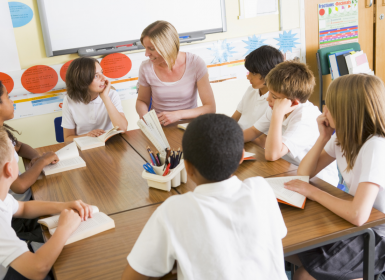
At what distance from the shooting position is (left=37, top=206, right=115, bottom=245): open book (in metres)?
1.07

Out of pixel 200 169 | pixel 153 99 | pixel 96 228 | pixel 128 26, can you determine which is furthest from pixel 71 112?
pixel 200 169

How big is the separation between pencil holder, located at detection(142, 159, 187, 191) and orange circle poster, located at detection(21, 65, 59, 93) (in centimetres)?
197

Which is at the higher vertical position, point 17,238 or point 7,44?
point 7,44

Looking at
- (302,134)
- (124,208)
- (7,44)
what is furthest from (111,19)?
(124,208)

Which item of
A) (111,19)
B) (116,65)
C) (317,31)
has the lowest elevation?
(116,65)

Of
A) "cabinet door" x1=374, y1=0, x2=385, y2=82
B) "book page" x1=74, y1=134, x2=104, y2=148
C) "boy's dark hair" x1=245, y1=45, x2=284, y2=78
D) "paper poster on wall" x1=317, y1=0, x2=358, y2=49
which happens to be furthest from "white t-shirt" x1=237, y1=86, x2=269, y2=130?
"cabinet door" x1=374, y1=0, x2=385, y2=82

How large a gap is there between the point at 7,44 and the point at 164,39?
4.40 feet

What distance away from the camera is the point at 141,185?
144 centimetres

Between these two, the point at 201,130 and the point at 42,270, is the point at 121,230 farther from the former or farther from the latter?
the point at 201,130

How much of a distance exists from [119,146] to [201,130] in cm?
123

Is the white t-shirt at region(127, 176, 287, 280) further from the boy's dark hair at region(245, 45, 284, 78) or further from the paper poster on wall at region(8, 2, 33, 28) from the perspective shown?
the paper poster on wall at region(8, 2, 33, 28)

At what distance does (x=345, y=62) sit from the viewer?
3594 mm

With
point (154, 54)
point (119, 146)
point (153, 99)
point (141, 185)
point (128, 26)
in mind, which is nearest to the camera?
point (141, 185)

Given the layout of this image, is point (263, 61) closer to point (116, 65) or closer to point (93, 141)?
point (93, 141)
